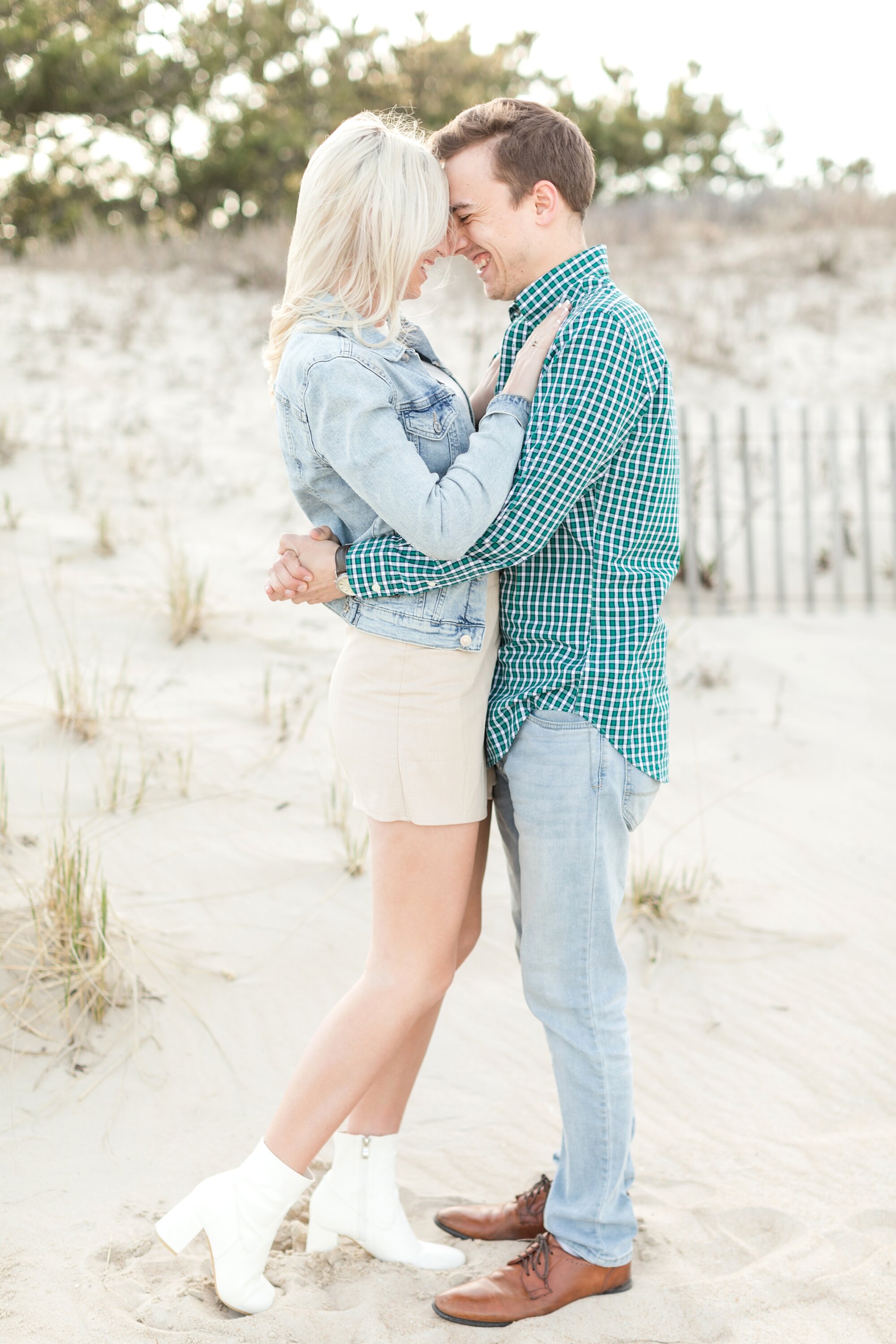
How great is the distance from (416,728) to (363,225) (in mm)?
988

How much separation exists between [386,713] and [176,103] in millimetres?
16477

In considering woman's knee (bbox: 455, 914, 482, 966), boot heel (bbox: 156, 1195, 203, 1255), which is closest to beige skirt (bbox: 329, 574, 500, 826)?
woman's knee (bbox: 455, 914, 482, 966)

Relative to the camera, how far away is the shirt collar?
2.27 m

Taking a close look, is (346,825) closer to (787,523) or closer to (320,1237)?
(320,1237)

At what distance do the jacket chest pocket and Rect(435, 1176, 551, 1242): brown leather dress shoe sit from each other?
5.75ft

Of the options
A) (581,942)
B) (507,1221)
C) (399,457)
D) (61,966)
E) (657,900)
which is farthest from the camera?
(657,900)

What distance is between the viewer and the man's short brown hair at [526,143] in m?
2.23

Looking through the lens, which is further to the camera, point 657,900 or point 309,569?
point 657,900

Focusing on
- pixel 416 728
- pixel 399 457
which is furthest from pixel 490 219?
pixel 416 728

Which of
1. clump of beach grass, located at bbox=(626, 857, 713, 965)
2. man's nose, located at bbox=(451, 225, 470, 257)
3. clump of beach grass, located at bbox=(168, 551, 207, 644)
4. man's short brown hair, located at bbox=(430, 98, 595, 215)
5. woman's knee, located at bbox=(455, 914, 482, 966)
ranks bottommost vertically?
clump of beach grass, located at bbox=(626, 857, 713, 965)

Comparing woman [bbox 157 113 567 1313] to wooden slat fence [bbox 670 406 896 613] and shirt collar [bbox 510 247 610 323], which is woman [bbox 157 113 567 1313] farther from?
wooden slat fence [bbox 670 406 896 613]

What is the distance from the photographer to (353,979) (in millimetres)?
3809

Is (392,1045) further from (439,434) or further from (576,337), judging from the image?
(576,337)

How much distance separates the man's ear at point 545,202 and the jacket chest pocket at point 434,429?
0.41 meters
